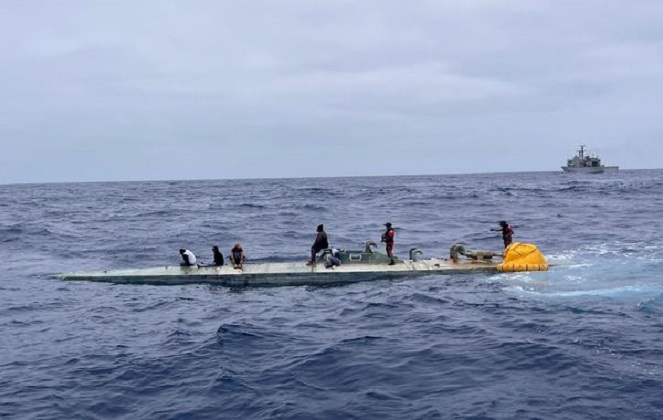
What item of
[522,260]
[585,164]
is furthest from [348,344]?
[585,164]

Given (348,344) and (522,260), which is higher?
(522,260)

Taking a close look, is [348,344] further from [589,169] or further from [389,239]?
[589,169]

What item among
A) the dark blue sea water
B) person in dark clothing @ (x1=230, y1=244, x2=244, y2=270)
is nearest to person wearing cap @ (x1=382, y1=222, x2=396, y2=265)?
the dark blue sea water

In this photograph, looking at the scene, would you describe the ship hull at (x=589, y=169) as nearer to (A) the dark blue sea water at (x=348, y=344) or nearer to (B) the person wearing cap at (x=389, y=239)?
(A) the dark blue sea water at (x=348, y=344)

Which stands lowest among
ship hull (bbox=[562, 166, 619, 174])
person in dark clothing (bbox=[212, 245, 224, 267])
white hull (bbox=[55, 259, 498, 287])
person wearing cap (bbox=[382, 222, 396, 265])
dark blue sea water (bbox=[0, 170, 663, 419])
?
dark blue sea water (bbox=[0, 170, 663, 419])

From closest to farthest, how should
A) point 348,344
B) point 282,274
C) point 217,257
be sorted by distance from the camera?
point 348,344 < point 282,274 < point 217,257

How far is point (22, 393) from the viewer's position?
13.2m

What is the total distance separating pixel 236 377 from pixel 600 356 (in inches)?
323

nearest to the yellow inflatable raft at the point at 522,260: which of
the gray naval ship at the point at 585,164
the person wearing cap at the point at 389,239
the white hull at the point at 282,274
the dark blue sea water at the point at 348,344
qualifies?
the white hull at the point at 282,274

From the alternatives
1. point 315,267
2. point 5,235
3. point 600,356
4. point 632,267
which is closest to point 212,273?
point 315,267

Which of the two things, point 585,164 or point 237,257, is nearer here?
point 237,257

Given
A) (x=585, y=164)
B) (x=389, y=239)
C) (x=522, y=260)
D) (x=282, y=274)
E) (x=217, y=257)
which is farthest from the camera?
(x=585, y=164)

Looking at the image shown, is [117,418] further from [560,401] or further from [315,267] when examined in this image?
[315,267]

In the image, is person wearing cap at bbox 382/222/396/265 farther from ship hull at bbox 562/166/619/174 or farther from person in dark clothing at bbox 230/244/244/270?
ship hull at bbox 562/166/619/174
